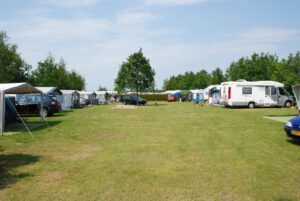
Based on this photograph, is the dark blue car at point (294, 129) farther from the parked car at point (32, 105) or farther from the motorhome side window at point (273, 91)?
the motorhome side window at point (273, 91)

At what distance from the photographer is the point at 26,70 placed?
1538 inches

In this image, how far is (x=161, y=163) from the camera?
767 centimetres

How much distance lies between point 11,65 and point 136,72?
47.6 ft

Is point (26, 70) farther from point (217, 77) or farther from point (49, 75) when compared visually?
point (217, 77)

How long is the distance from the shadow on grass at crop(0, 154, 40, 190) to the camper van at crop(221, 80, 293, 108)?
23.0 metres

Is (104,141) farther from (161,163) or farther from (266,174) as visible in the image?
(266,174)

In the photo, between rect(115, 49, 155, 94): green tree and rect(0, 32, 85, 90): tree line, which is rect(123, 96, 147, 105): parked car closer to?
rect(115, 49, 155, 94): green tree

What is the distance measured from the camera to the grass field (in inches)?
217

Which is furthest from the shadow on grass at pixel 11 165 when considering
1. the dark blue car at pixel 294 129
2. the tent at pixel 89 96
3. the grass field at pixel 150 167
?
the tent at pixel 89 96

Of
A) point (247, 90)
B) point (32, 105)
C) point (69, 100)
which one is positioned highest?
point (247, 90)

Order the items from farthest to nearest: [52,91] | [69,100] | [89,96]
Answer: [89,96] < [69,100] < [52,91]

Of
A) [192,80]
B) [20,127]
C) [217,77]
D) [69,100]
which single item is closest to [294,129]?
[20,127]

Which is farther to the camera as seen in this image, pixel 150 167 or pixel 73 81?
pixel 73 81

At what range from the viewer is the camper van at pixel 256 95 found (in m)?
29.1
